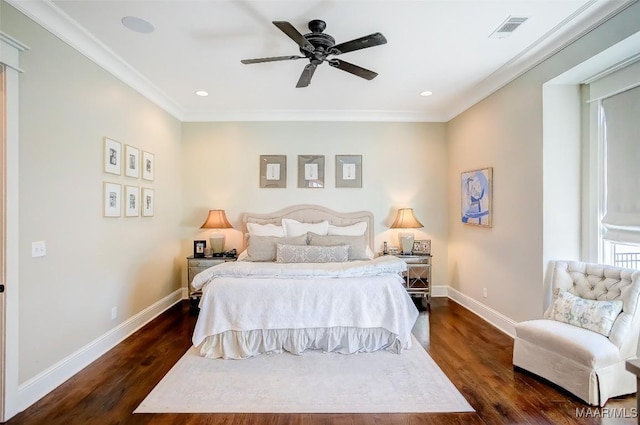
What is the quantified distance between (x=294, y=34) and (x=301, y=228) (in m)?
2.80

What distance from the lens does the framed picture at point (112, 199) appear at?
10.0ft

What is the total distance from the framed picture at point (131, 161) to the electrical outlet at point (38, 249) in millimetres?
1263

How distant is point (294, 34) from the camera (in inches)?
89.2

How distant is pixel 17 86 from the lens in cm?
213

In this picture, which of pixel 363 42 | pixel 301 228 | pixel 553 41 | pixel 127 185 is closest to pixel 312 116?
pixel 301 228

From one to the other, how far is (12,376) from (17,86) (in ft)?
6.60

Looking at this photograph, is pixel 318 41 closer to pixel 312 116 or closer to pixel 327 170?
pixel 312 116

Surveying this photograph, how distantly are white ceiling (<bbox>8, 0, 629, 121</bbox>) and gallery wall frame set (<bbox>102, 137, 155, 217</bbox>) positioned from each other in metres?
0.79

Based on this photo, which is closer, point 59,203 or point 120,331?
point 59,203

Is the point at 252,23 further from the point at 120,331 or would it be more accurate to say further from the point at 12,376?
the point at 120,331

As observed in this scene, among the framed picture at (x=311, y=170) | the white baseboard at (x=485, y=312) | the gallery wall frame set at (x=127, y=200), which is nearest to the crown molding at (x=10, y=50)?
the gallery wall frame set at (x=127, y=200)

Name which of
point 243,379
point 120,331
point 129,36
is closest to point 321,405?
point 243,379

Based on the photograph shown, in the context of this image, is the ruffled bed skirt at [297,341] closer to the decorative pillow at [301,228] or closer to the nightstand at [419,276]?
the nightstand at [419,276]

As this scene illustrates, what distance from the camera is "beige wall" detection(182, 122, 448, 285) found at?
4914 millimetres
